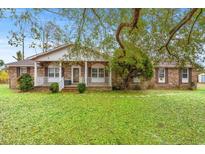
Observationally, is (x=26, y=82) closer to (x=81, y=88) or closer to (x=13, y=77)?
(x=13, y=77)

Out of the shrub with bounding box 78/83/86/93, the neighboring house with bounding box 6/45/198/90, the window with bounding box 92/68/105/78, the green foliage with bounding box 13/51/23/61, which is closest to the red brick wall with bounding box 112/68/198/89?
the neighboring house with bounding box 6/45/198/90

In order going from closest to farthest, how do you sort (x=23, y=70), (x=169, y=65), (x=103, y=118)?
1. (x=103, y=118)
2. (x=23, y=70)
3. (x=169, y=65)

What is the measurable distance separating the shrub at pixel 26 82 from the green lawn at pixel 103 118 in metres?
0.06

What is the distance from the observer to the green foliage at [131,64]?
10.1 feet

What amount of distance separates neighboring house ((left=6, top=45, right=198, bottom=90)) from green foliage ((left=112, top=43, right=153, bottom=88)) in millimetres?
62

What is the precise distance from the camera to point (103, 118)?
292 cm

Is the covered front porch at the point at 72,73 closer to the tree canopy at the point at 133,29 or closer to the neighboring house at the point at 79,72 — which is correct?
the neighboring house at the point at 79,72

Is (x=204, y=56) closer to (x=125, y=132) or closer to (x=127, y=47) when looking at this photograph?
(x=127, y=47)

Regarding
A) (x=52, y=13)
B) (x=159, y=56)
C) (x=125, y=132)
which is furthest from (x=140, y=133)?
(x=52, y=13)

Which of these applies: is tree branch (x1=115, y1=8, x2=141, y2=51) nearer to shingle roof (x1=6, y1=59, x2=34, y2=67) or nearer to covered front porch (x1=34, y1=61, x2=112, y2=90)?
covered front porch (x1=34, y1=61, x2=112, y2=90)

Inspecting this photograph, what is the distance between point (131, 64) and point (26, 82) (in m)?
1.06

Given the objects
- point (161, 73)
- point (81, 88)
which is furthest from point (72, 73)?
point (161, 73)

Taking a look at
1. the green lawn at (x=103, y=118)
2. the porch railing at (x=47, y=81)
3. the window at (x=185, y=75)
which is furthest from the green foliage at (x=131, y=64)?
the porch railing at (x=47, y=81)

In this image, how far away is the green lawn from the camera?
284cm
